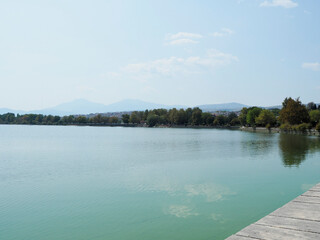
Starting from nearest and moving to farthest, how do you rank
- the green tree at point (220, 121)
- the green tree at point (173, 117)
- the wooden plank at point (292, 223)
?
1. the wooden plank at point (292, 223)
2. the green tree at point (220, 121)
3. the green tree at point (173, 117)

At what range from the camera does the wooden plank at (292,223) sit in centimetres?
606

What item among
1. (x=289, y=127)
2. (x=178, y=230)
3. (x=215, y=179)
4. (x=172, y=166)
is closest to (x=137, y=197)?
(x=178, y=230)

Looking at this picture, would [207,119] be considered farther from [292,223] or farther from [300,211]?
[292,223]

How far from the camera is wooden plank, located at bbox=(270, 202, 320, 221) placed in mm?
6863

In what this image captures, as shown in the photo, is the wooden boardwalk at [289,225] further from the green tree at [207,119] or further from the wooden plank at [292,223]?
the green tree at [207,119]

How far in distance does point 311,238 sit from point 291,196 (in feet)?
26.4

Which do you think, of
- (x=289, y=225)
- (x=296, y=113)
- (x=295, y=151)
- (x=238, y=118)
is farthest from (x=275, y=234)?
(x=238, y=118)

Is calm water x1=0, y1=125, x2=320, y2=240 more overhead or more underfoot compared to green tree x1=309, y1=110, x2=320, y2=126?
more underfoot

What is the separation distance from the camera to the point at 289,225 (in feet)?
20.5

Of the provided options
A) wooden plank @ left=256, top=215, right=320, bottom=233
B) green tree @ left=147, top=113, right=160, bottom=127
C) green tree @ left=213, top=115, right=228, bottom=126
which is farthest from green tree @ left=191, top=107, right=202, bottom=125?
wooden plank @ left=256, top=215, right=320, bottom=233

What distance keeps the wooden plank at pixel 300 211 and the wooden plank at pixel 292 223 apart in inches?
11.2

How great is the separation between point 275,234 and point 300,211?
1.92m

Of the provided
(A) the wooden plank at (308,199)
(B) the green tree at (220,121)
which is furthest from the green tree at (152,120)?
(A) the wooden plank at (308,199)

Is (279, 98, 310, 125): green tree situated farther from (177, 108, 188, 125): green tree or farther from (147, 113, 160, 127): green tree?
(147, 113, 160, 127): green tree
